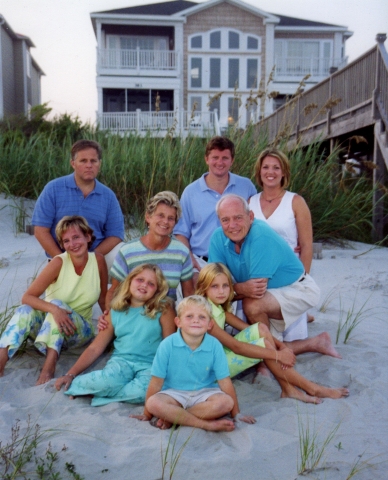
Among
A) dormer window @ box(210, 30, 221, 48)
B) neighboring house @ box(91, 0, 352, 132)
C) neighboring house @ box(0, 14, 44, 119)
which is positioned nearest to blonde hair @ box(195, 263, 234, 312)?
neighboring house @ box(0, 14, 44, 119)

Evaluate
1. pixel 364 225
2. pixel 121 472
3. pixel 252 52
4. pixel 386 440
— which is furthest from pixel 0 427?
pixel 252 52

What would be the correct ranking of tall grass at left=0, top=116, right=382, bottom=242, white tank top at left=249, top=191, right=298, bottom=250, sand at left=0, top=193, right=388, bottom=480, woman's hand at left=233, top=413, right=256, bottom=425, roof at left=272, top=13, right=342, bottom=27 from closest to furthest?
1. sand at left=0, top=193, right=388, bottom=480
2. woman's hand at left=233, top=413, right=256, bottom=425
3. white tank top at left=249, top=191, right=298, bottom=250
4. tall grass at left=0, top=116, right=382, bottom=242
5. roof at left=272, top=13, right=342, bottom=27

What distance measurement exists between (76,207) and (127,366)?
1611 millimetres

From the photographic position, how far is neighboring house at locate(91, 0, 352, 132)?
24.5m

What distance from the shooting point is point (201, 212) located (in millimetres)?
4566

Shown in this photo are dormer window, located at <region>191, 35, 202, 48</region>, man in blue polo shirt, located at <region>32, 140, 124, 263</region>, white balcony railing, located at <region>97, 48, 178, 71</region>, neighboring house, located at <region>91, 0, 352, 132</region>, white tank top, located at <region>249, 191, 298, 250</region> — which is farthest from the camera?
dormer window, located at <region>191, 35, 202, 48</region>

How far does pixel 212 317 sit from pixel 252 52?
24.3 meters

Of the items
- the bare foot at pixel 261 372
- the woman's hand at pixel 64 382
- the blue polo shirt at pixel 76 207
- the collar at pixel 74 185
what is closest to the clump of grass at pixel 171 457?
the woman's hand at pixel 64 382

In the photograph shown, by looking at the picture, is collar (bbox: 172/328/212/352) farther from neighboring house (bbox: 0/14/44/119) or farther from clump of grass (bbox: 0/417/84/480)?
neighboring house (bbox: 0/14/44/119)

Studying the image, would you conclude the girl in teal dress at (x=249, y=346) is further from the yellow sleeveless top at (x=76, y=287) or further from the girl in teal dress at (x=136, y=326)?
the yellow sleeveless top at (x=76, y=287)

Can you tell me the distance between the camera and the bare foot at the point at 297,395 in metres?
3.25

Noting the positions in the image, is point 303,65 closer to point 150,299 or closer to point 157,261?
point 157,261

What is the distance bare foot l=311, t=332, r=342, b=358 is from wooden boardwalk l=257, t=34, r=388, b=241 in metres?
3.47

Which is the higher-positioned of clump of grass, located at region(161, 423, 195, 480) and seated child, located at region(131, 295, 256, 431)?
seated child, located at region(131, 295, 256, 431)
